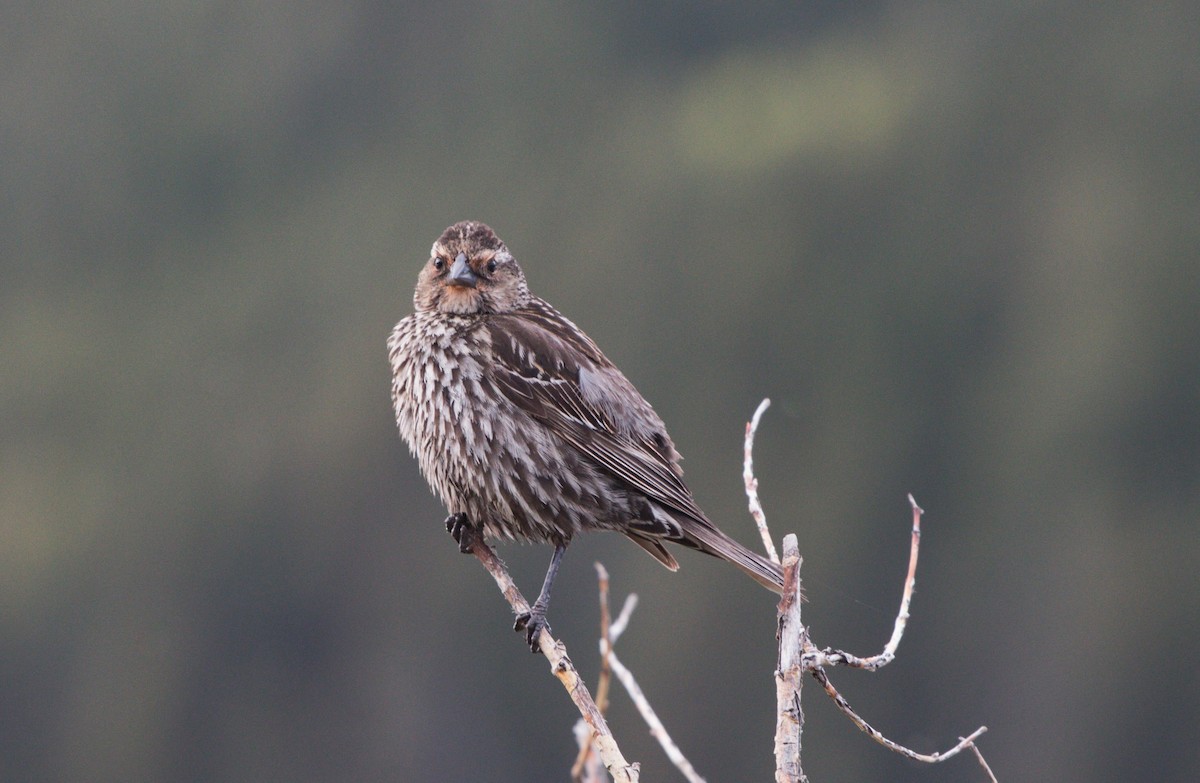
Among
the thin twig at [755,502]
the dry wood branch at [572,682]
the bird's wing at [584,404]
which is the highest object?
the bird's wing at [584,404]

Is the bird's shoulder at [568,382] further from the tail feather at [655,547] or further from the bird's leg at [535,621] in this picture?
the bird's leg at [535,621]

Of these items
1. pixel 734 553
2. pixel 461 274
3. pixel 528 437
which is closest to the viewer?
pixel 734 553

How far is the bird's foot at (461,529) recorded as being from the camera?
4.34 metres

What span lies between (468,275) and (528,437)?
0.65 meters

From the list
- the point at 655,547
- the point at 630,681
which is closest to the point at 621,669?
the point at 630,681

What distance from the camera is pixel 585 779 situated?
5.94 feet

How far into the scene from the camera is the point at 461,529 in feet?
14.4

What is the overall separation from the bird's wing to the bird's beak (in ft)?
0.52

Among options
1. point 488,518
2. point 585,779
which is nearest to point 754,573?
point 488,518

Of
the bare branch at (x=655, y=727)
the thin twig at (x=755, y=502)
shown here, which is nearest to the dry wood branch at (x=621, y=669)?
the bare branch at (x=655, y=727)

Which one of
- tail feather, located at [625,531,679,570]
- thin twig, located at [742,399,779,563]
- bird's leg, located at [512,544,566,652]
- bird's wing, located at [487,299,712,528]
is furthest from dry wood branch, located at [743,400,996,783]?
tail feather, located at [625,531,679,570]

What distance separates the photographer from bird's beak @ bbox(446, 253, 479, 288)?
177 inches

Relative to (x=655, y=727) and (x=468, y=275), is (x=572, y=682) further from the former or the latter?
(x=468, y=275)

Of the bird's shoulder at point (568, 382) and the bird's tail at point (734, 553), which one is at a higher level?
the bird's shoulder at point (568, 382)
